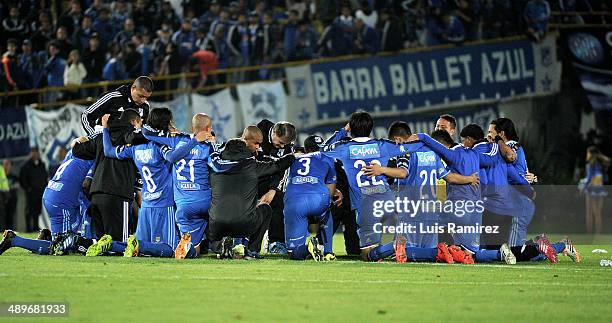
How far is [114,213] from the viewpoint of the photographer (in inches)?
559

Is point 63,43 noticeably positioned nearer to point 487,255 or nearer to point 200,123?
point 200,123

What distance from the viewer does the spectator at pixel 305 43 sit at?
84.3ft

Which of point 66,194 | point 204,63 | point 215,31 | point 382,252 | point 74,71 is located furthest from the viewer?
point 74,71

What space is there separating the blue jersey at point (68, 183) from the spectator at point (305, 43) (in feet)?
37.3

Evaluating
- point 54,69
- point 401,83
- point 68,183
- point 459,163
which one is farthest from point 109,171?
point 54,69

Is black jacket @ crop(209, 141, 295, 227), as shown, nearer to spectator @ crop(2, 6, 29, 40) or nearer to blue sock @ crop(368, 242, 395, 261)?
blue sock @ crop(368, 242, 395, 261)

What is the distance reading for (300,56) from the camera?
25.7 metres

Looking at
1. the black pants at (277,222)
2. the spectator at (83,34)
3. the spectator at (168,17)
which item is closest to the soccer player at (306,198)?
the black pants at (277,222)

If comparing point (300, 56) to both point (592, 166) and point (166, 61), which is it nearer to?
point (166, 61)

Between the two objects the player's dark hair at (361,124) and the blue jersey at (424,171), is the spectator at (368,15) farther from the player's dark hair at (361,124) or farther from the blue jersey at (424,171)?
the player's dark hair at (361,124)

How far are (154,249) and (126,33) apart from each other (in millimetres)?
14753

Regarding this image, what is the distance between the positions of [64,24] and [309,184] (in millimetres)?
16501

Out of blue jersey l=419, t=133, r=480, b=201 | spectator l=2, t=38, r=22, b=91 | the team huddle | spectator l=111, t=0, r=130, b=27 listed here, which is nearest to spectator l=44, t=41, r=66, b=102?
spectator l=2, t=38, r=22, b=91

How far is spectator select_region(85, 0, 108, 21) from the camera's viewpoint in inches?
1123
